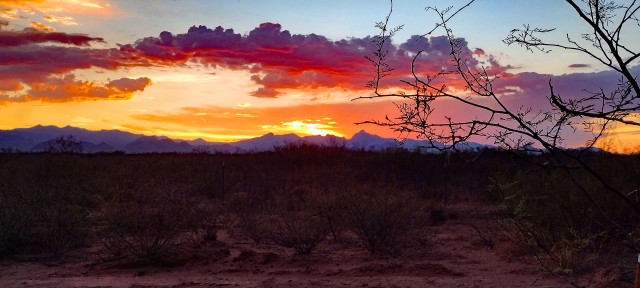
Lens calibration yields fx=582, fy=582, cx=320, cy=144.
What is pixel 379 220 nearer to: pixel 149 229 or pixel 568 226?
pixel 568 226

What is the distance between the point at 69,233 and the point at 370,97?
35.3ft

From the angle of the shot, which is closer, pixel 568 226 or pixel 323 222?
pixel 568 226

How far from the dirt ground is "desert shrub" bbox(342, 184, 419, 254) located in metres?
0.34

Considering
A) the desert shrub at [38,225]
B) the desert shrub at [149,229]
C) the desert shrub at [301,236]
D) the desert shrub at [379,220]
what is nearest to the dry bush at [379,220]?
the desert shrub at [379,220]

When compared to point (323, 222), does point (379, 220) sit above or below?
above

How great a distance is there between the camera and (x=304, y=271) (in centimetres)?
1013

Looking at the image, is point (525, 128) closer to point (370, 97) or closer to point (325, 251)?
point (370, 97)

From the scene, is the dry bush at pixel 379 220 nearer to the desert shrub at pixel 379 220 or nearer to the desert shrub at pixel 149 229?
the desert shrub at pixel 379 220

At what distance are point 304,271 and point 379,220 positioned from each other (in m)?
2.11

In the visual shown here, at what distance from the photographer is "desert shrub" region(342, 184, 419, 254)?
1148cm

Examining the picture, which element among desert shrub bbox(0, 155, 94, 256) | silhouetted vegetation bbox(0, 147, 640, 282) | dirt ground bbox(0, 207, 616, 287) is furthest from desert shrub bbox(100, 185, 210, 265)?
desert shrub bbox(0, 155, 94, 256)

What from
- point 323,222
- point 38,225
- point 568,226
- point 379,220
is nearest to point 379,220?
point 379,220

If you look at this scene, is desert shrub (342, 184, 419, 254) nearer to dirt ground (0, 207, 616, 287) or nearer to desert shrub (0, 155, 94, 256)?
dirt ground (0, 207, 616, 287)

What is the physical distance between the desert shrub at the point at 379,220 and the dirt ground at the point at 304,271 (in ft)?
1.12
